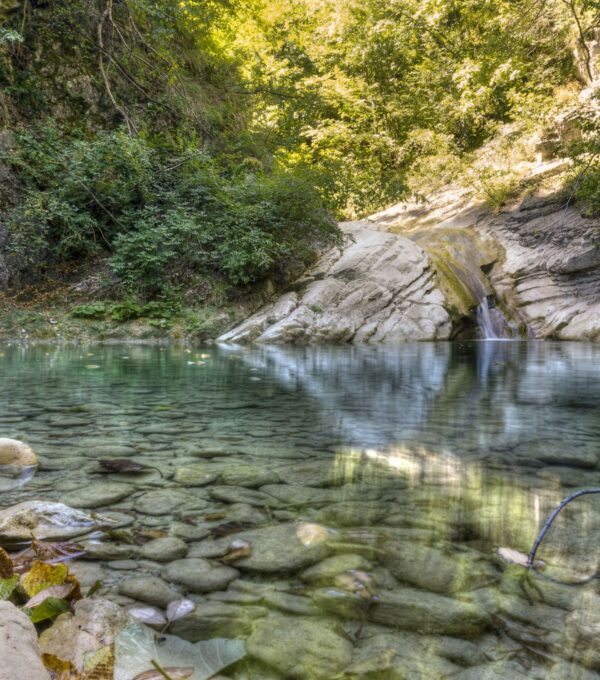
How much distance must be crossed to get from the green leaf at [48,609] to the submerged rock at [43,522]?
1.42 ft

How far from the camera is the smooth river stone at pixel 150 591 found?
1.19 meters

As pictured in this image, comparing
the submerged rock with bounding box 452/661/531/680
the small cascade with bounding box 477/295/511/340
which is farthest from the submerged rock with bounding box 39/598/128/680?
the small cascade with bounding box 477/295/511/340

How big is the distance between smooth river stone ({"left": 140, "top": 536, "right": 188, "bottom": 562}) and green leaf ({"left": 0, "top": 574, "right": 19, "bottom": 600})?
36 centimetres

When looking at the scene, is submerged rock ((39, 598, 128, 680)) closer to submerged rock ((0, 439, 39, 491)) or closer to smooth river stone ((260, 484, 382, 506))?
smooth river stone ((260, 484, 382, 506))

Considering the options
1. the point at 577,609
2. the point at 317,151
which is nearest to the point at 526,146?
the point at 317,151

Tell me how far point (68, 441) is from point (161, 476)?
824 millimetres

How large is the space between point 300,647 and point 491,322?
42.1 ft

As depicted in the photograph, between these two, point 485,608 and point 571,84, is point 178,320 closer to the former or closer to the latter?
point 485,608

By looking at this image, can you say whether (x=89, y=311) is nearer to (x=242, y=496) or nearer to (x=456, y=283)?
(x=456, y=283)

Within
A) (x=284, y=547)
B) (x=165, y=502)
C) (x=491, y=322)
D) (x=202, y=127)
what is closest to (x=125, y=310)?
(x=202, y=127)

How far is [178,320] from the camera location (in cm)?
1092

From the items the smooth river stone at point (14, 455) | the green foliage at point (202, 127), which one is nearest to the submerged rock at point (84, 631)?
the smooth river stone at point (14, 455)

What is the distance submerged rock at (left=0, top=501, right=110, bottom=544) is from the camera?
1.42 m

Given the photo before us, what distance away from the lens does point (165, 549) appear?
1.45 metres
